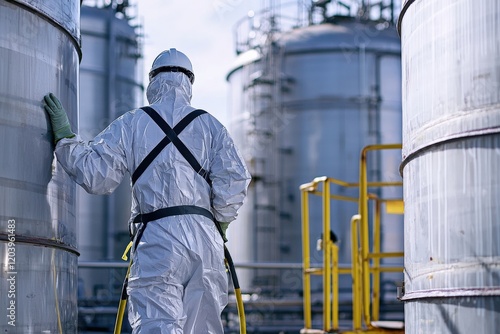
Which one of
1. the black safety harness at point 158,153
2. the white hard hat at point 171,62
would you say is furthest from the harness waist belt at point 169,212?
the white hard hat at point 171,62

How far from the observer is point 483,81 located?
16.6 ft

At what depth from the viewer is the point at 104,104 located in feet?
53.4

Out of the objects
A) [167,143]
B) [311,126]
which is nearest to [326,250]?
[167,143]

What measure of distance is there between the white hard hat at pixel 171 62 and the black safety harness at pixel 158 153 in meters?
0.29

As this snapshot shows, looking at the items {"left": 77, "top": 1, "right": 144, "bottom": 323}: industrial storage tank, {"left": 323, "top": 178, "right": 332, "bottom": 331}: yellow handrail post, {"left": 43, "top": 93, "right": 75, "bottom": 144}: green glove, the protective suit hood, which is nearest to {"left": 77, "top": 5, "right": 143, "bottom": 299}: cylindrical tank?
{"left": 77, "top": 1, "right": 144, "bottom": 323}: industrial storage tank

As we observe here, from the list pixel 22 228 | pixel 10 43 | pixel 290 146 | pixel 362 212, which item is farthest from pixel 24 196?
pixel 290 146

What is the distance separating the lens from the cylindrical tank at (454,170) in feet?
16.3

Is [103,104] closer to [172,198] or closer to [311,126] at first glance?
[311,126]

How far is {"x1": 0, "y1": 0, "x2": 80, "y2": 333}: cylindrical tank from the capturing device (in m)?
4.71

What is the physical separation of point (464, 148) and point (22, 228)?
2.43 metres

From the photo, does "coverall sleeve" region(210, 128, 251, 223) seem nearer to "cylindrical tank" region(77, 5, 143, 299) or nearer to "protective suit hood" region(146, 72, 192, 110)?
"protective suit hood" region(146, 72, 192, 110)

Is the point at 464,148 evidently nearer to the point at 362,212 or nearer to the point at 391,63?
the point at 362,212

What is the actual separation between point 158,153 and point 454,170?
1.67m

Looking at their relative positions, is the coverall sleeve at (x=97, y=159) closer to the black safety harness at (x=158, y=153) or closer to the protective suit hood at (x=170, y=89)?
the black safety harness at (x=158, y=153)
